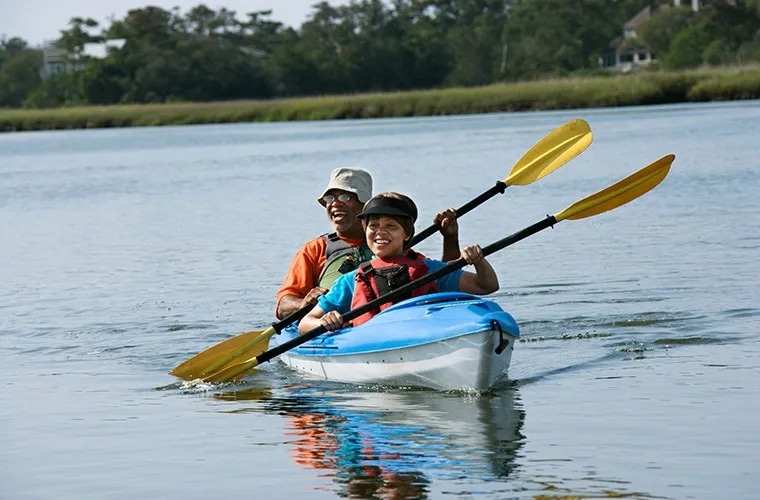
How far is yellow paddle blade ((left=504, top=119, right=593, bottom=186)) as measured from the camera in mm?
10734

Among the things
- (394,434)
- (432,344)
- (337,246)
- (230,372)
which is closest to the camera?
(394,434)

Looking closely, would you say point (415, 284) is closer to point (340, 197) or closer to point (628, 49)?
point (340, 197)

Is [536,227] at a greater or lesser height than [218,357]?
greater

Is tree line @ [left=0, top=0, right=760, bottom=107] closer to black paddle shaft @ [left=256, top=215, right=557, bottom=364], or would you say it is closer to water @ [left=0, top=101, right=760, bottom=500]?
water @ [left=0, top=101, right=760, bottom=500]

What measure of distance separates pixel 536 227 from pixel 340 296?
1.22m

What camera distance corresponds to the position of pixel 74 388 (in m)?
10.1

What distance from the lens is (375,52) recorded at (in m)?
95.8

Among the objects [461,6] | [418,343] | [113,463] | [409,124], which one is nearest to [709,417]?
[418,343]

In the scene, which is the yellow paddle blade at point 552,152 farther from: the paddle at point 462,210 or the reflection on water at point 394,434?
the reflection on water at point 394,434

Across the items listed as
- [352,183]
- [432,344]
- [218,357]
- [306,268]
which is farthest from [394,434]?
[218,357]

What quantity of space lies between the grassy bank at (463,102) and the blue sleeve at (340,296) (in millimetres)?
40058

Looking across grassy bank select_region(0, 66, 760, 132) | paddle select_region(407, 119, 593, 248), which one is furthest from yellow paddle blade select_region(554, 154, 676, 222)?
grassy bank select_region(0, 66, 760, 132)

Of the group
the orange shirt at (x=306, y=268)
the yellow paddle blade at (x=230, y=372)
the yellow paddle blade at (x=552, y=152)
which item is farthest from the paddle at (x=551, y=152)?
the yellow paddle blade at (x=230, y=372)

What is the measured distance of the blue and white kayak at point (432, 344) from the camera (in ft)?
28.0
